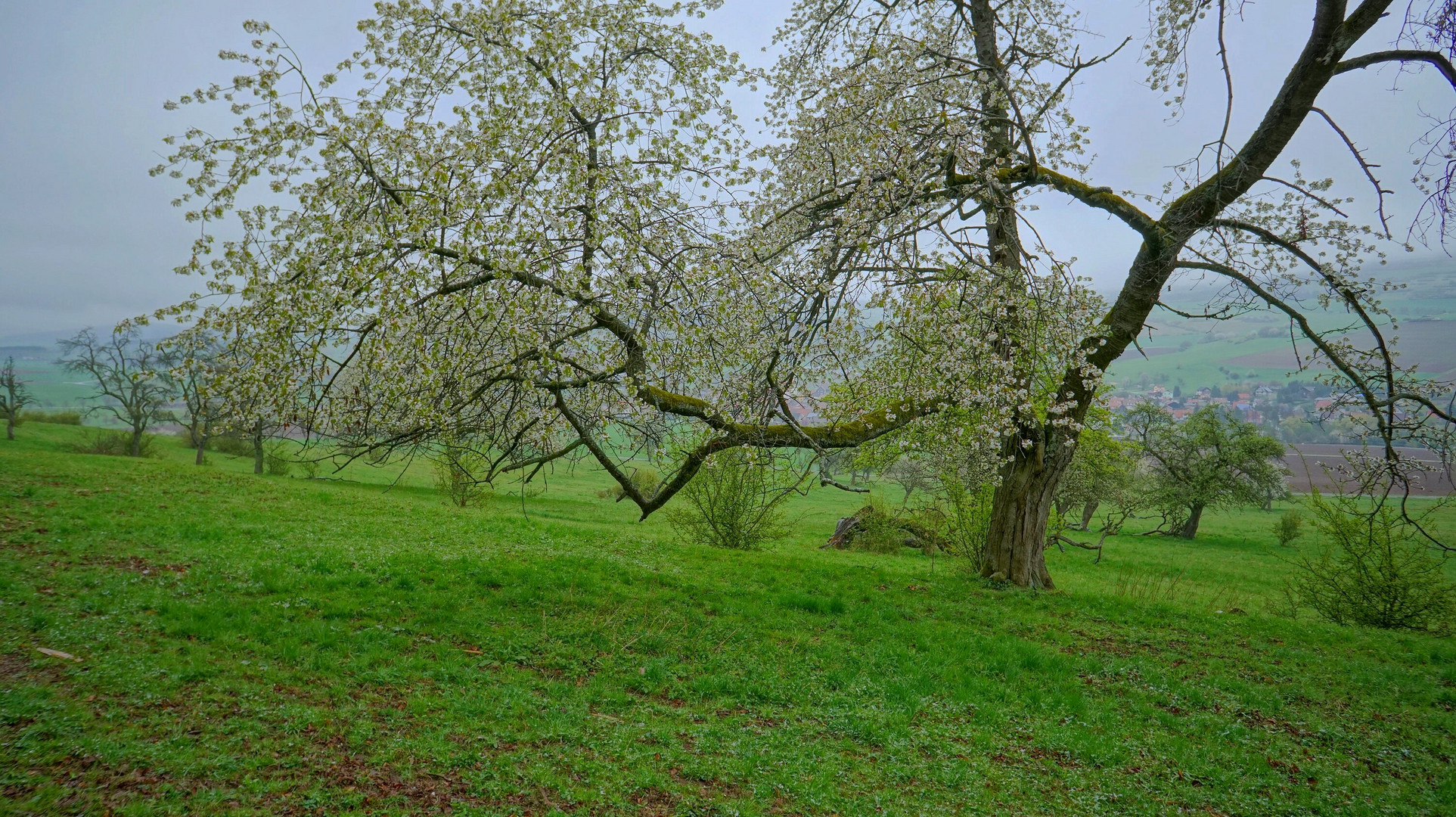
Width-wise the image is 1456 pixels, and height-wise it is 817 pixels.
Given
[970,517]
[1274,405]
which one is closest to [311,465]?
[970,517]

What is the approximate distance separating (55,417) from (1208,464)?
250ft

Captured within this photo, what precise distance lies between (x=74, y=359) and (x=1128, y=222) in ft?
163

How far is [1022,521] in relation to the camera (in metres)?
13.6

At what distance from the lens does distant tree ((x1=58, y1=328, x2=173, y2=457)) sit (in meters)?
37.2

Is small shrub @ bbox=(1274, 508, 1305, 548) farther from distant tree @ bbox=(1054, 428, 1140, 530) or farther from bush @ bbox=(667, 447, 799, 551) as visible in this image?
bush @ bbox=(667, 447, 799, 551)

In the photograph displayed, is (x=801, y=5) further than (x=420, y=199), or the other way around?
(x=801, y=5)

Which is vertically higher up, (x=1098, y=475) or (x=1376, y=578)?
(x=1098, y=475)

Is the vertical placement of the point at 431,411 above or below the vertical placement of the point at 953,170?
below

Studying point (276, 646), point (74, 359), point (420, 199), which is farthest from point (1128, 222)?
point (74, 359)

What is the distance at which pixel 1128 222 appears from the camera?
38.0ft

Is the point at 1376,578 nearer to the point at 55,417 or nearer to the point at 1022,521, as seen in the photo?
the point at 1022,521

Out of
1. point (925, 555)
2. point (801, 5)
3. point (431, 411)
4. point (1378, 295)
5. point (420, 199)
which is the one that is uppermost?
point (801, 5)

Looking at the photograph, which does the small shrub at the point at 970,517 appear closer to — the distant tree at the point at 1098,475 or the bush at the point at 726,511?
the bush at the point at 726,511

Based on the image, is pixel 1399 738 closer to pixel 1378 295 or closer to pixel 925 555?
pixel 1378 295
